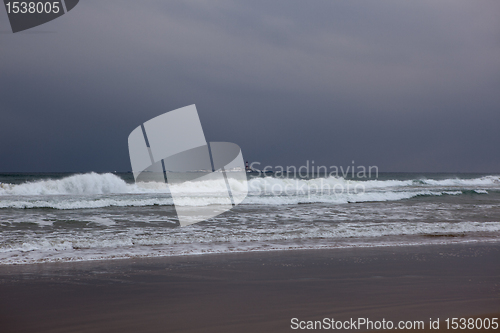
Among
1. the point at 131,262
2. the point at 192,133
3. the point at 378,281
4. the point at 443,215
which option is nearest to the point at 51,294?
the point at 131,262

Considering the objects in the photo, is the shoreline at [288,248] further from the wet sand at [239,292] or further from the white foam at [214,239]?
the wet sand at [239,292]

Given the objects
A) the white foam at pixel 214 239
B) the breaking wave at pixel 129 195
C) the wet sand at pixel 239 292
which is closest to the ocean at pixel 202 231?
the white foam at pixel 214 239

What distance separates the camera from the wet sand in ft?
11.4

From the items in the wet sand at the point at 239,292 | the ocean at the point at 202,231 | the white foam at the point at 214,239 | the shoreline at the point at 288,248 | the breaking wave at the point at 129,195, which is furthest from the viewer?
the breaking wave at the point at 129,195

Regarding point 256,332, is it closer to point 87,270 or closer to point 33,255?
point 87,270

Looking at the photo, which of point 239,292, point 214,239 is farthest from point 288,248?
point 239,292

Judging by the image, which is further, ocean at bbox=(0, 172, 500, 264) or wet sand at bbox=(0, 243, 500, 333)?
ocean at bbox=(0, 172, 500, 264)

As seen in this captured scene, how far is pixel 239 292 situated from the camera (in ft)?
14.6

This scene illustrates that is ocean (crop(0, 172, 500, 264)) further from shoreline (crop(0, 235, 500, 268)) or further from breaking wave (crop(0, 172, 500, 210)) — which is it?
breaking wave (crop(0, 172, 500, 210))

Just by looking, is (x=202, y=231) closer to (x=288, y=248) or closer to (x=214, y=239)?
(x=214, y=239)

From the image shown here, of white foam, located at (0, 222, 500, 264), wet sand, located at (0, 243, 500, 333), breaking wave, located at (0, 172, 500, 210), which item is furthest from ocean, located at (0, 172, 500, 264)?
wet sand, located at (0, 243, 500, 333)

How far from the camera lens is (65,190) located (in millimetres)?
21766

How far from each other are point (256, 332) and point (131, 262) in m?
3.80

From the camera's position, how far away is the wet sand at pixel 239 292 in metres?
3.47
